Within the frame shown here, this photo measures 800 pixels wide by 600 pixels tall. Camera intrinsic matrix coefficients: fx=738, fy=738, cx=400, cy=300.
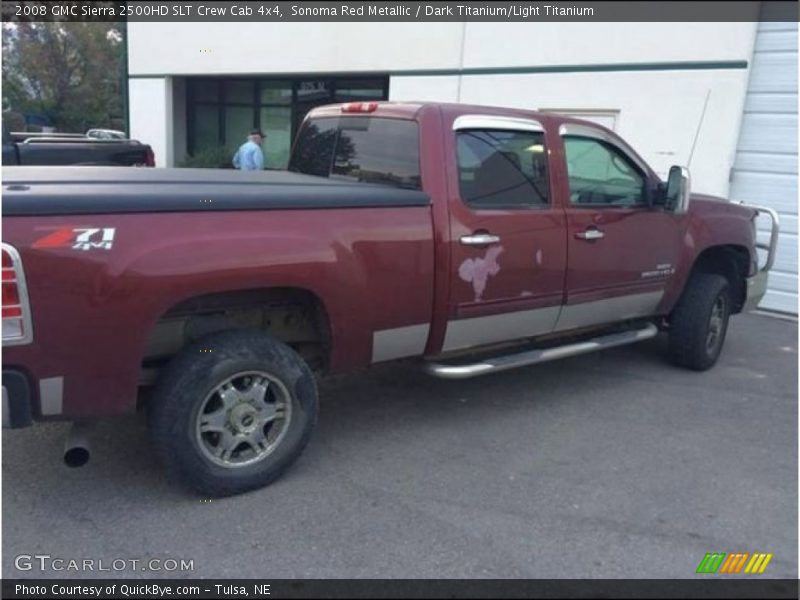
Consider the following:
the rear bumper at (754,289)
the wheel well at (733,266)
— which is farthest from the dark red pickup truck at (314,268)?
the rear bumper at (754,289)

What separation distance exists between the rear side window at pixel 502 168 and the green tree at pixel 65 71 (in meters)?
29.7

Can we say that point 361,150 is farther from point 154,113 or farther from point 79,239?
point 154,113

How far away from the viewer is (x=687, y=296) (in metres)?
5.85

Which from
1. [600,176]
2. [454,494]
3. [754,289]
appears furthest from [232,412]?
[754,289]

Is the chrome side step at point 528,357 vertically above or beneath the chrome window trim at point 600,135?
beneath

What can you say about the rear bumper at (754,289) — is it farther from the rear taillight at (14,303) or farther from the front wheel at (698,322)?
the rear taillight at (14,303)

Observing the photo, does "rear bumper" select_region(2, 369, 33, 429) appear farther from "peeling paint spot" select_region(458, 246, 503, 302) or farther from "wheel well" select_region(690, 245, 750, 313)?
"wheel well" select_region(690, 245, 750, 313)

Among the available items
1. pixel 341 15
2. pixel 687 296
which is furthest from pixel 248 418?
pixel 341 15

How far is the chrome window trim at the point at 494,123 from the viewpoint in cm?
439

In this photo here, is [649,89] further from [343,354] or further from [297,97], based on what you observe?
[297,97]

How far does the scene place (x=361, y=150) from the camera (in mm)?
4738

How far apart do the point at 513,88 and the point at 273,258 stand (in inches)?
321

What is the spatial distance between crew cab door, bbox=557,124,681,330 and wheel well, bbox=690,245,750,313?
77cm

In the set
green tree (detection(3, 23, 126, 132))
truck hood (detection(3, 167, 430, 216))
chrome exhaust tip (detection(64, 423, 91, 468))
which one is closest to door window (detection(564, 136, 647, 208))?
truck hood (detection(3, 167, 430, 216))
